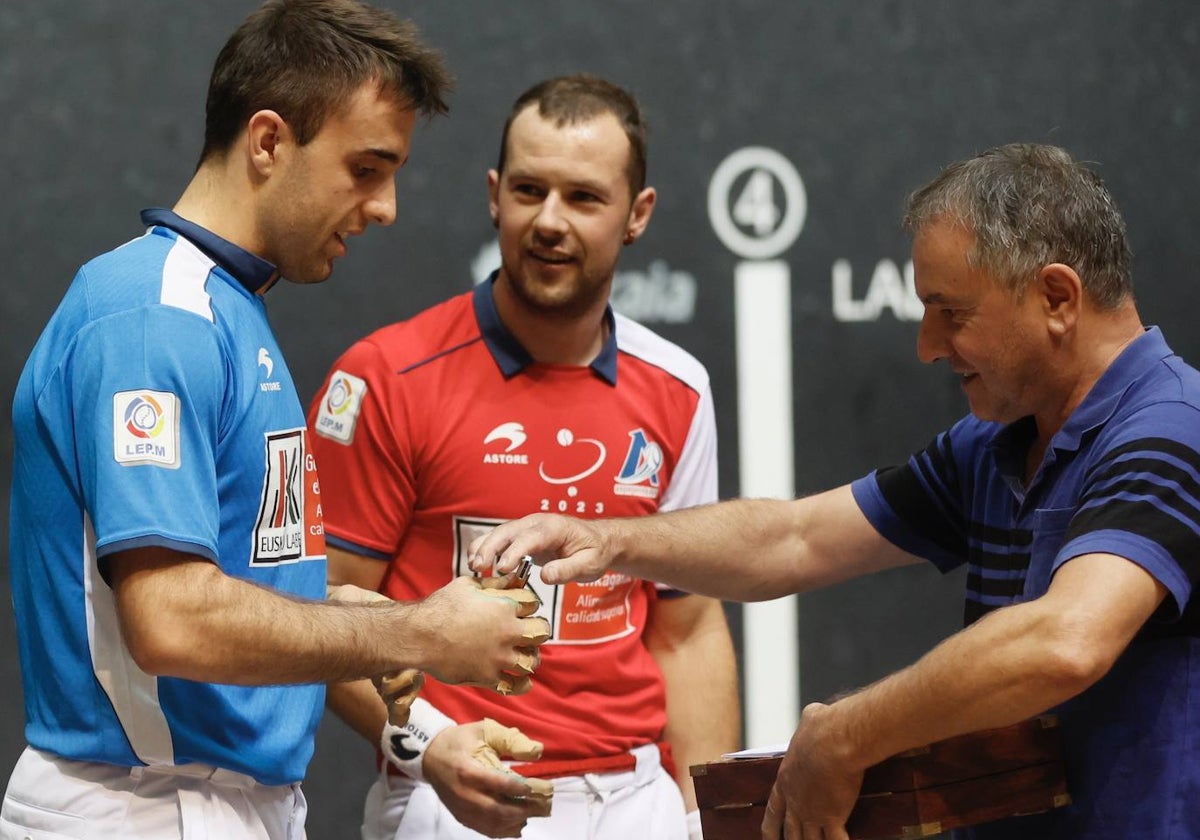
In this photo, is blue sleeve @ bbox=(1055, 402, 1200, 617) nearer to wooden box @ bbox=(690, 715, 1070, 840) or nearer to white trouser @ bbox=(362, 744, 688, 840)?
wooden box @ bbox=(690, 715, 1070, 840)

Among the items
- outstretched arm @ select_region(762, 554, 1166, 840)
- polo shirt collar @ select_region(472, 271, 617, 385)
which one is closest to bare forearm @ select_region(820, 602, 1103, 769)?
outstretched arm @ select_region(762, 554, 1166, 840)

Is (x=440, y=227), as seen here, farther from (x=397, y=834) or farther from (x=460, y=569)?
(x=397, y=834)

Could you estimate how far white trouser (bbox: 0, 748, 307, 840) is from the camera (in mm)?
A: 1505

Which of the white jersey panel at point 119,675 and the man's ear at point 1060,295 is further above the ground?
the man's ear at point 1060,295

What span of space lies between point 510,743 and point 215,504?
1.84ft

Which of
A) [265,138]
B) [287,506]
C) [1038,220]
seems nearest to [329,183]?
[265,138]

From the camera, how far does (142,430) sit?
1386 mm

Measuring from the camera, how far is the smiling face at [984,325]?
1.57 metres

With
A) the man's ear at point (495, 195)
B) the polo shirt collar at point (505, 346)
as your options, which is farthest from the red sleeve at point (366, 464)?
the man's ear at point (495, 195)

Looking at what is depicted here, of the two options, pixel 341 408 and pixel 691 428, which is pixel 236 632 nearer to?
pixel 341 408

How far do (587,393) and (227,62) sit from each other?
30.5 inches

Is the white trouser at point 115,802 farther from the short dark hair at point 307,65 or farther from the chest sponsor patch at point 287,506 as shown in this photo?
the short dark hair at point 307,65

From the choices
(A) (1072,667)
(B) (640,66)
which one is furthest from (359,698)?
(B) (640,66)

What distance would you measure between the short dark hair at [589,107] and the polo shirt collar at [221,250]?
2.45ft
